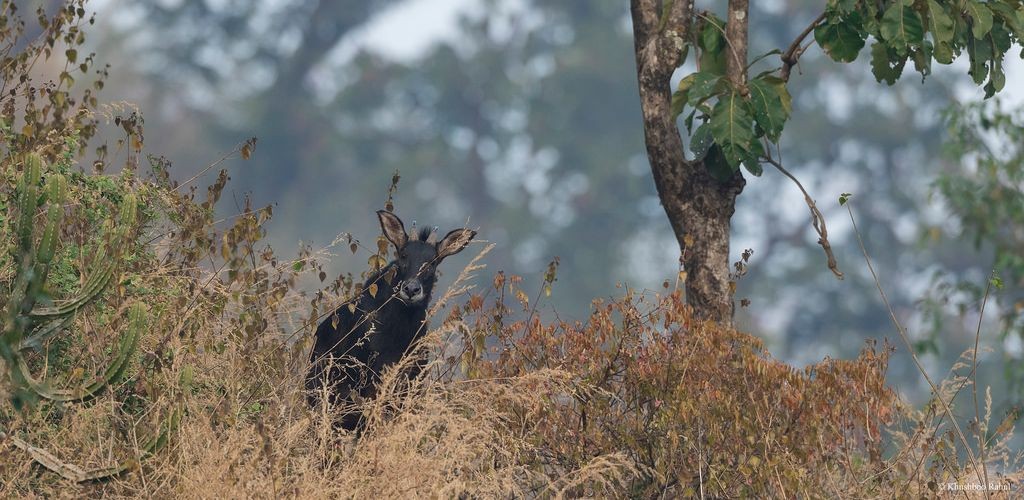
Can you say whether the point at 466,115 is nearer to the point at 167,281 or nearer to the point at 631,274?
the point at 631,274

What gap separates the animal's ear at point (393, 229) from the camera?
11266 millimetres

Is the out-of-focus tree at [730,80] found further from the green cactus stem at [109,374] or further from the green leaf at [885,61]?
the green cactus stem at [109,374]

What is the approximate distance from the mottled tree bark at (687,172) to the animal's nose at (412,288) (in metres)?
2.06

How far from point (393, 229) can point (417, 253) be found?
11.4 inches

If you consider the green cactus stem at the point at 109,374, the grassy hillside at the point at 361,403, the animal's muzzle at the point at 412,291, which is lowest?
the green cactus stem at the point at 109,374

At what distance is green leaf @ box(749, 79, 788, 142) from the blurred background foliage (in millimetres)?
26704

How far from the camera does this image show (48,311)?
8.20 m

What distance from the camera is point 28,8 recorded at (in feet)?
139

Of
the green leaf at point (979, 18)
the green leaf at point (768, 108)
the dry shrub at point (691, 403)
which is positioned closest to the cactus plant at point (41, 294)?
the dry shrub at point (691, 403)

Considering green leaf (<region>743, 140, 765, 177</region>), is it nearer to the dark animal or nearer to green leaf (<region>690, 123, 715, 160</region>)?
green leaf (<region>690, 123, 715, 160</region>)

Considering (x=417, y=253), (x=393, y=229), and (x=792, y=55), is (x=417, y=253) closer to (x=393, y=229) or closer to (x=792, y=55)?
(x=393, y=229)

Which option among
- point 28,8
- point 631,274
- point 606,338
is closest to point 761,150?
point 606,338

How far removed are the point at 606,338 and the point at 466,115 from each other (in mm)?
32976

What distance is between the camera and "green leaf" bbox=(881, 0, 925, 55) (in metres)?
11.0
